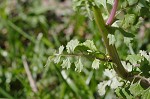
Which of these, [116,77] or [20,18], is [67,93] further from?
[20,18]

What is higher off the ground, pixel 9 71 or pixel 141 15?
pixel 141 15

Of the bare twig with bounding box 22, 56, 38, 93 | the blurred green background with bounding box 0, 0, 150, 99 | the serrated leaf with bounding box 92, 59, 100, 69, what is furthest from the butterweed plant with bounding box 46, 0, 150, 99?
the bare twig with bounding box 22, 56, 38, 93

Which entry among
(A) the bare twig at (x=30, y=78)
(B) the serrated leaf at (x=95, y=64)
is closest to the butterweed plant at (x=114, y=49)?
(B) the serrated leaf at (x=95, y=64)

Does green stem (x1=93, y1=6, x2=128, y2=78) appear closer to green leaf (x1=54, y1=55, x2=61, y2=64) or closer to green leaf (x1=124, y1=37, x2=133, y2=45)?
green leaf (x1=124, y1=37, x2=133, y2=45)

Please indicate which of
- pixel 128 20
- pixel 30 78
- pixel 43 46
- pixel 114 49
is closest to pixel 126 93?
pixel 114 49

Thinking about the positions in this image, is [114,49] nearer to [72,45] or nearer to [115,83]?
[72,45]

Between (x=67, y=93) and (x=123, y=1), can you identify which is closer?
(x=123, y=1)

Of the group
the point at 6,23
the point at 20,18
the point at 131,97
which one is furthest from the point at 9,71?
the point at 131,97

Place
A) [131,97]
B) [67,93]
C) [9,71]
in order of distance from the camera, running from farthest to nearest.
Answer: [9,71] → [67,93] → [131,97]
